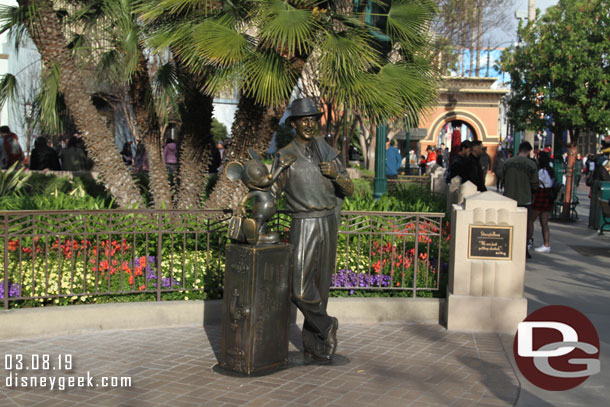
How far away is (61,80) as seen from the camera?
855 centimetres

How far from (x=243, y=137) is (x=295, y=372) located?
3925 millimetres

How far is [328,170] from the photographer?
512 cm

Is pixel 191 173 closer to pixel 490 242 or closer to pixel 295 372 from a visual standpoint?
pixel 490 242

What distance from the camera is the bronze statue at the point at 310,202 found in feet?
17.1

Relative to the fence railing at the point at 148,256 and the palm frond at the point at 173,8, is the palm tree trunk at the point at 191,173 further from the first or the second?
the palm frond at the point at 173,8

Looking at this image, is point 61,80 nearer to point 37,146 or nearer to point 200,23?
point 200,23

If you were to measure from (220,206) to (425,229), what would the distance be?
8.77 feet

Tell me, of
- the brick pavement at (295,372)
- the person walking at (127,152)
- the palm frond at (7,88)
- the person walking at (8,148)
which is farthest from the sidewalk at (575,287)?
the person walking at (127,152)

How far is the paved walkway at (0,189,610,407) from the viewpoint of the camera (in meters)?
4.71

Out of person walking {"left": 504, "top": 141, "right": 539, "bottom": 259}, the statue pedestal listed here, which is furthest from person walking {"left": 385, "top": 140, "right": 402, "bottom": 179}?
the statue pedestal

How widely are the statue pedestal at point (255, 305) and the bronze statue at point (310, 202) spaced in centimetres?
13
